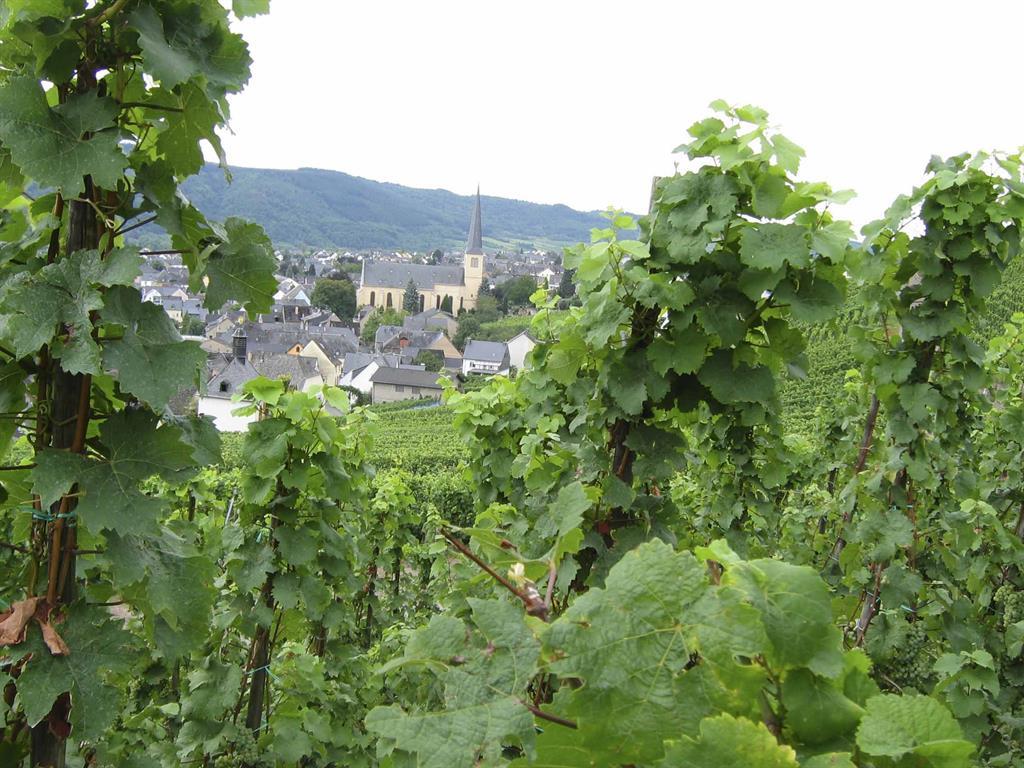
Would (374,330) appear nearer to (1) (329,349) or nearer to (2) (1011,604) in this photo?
(1) (329,349)

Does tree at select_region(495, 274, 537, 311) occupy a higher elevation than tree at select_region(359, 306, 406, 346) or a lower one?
higher

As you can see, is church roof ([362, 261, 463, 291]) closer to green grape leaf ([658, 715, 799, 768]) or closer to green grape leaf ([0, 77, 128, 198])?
green grape leaf ([0, 77, 128, 198])

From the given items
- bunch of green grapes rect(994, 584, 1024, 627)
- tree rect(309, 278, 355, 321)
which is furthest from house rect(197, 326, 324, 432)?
bunch of green grapes rect(994, 584, 1024, 627)

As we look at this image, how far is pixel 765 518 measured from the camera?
7789mm

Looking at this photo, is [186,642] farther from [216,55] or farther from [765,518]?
[765,518]

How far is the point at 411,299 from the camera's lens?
373ft

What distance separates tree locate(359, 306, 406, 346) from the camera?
9525cm

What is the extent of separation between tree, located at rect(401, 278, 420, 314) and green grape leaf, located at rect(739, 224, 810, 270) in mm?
111958

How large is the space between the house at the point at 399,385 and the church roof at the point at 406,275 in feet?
186

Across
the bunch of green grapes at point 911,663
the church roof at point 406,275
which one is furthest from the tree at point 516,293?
the bunch of green grapes at point 911,663

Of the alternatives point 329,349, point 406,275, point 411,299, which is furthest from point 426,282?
point 329,349

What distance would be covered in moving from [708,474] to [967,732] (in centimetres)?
384

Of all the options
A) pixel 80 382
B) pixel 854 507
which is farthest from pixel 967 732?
pixel 80 382

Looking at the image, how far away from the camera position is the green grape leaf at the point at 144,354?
1.61m
